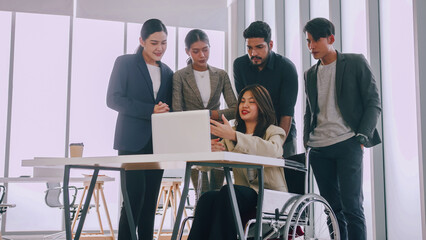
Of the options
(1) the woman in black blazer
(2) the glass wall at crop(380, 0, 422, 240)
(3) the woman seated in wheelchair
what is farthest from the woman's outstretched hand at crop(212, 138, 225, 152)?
(2) the glass wall at crop(380, 0, 422, 240)

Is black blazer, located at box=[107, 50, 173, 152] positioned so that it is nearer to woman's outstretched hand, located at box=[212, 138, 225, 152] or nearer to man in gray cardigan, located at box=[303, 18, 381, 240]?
woman's outstretched hand, located at box=[212, 138, 225, 152]

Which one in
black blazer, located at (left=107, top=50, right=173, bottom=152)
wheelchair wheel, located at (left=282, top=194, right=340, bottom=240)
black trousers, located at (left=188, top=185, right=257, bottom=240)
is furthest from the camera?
black blazer, located at (left=107, top=50, right=173, bottom=152)

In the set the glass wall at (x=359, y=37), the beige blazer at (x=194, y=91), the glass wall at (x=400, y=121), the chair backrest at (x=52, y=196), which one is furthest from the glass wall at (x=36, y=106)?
the glass wall at (x=400, y=121)

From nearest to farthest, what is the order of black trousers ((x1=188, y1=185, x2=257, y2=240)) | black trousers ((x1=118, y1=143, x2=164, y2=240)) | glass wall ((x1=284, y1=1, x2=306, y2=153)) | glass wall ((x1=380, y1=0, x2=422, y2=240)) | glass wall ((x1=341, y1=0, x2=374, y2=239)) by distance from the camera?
black trousers ((x1=188, y1=185, x2=257, y2=240)) → black trousers ((x1=118, y1=143, x2=164, y2=240)) → glass wall ((x1=380, y1=0, x2=422, y2=240)) → glass wall ((x1=341, y1=0, x2=374, y2=239)) → glass wall ((x1=284, y1=1, x2=306, y2=153))

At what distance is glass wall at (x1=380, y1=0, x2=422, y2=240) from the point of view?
135 inches

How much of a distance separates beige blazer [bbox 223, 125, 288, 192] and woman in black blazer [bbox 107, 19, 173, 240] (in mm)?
455

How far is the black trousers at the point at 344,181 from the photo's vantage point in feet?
8.67

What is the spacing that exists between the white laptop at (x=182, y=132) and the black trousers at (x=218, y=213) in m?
0.34

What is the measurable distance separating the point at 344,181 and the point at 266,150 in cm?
67

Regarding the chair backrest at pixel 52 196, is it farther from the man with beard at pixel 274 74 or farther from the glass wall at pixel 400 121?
the glass wall at pixel 400 121

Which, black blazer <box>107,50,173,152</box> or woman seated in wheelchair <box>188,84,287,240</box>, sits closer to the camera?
woman seated in wheelchair <box>188,84,287,240</box>

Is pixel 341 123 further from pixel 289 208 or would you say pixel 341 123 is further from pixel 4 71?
A: pixel 4 71

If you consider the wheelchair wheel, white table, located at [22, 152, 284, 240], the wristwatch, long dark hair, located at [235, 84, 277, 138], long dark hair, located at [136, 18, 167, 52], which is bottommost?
the wheelchair wheel

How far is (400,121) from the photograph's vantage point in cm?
358
